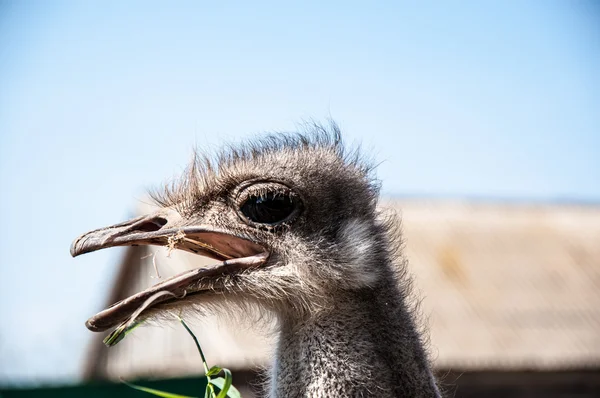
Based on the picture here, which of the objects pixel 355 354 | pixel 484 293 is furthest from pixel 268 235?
pixel 484 293

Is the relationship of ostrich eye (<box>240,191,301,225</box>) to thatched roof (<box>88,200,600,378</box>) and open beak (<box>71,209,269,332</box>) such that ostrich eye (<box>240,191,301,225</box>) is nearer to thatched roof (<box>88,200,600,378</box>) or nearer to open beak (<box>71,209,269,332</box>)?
open beak (<box>71,209,269,332</box>)

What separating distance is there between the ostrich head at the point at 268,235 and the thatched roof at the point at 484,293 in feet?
12.6

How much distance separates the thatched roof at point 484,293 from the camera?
879 cm

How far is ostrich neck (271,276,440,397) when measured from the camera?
2.79 meters

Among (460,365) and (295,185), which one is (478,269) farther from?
(295,185)

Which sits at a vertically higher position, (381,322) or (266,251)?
(266,251)

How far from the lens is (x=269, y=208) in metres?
3.03

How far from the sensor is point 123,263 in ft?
34.2

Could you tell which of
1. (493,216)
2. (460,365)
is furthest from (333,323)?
(493,216)

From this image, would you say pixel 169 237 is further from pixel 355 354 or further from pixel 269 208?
pixel 355 354

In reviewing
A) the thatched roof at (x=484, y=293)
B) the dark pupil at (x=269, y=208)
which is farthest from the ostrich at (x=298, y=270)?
the thatched roof at (x=484, y=293)

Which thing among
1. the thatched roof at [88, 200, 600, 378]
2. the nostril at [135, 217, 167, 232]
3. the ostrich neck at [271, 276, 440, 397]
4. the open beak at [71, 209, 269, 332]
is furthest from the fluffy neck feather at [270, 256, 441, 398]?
the thatched roof at [88, 200, 600, 378]

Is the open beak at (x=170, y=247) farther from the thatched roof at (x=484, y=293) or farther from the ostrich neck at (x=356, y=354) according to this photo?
the thatched roof at (x=484, y=293)

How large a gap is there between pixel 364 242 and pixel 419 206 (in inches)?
371
